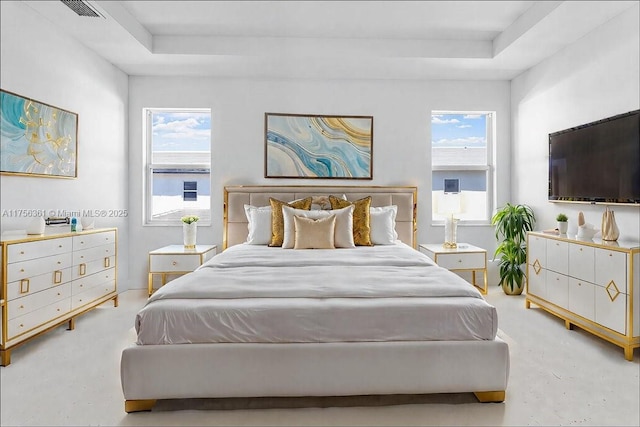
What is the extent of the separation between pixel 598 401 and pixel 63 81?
4392mm

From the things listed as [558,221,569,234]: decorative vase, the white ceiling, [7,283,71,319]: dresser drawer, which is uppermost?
the white ceiling

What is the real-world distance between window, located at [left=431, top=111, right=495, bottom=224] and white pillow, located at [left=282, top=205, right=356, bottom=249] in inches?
59.2

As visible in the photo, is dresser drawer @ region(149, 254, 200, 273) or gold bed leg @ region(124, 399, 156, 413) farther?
dresser drawer @ region(149, 254, 200, 273)

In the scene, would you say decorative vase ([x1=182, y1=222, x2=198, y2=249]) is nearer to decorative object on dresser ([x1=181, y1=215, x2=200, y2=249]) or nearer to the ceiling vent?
decorative object on dresser ([x1=181, y1=215, x2=200, y2=249])

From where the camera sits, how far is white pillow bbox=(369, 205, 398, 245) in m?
3.57

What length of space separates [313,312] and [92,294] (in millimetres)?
2364

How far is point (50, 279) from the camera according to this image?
2.65 meters

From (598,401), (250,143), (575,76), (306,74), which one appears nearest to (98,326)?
(250,143)

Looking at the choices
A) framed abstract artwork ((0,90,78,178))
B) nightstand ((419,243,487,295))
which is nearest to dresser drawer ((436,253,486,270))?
nightstand ((419,243,487,295))

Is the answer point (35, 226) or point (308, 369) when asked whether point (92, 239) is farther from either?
point (308, 369)

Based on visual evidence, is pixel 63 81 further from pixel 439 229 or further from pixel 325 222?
pixel 439 229

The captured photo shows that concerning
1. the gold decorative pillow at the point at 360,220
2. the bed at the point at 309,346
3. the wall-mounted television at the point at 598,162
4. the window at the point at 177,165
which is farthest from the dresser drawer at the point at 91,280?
the wall-mounted television at the point at 598,162

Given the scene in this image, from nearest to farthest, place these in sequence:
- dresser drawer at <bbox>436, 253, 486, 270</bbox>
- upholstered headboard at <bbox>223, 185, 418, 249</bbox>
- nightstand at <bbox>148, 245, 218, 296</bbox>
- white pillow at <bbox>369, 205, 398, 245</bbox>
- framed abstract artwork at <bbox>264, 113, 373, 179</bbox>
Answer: white pillow at <bbox>369, 205, 398, 245</bbox>, nightstand at <bbox>148, 245, 218, 296</bbox>, dresser drawer at <bbox>436, 253, 486, 270</bbox>, upholstered headboard at <bbox>223, 185, 418, 249</bbox>, framed abstract artwork at <bbox>264, 113, 373, 179</bbox>

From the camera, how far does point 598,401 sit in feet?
6.24
